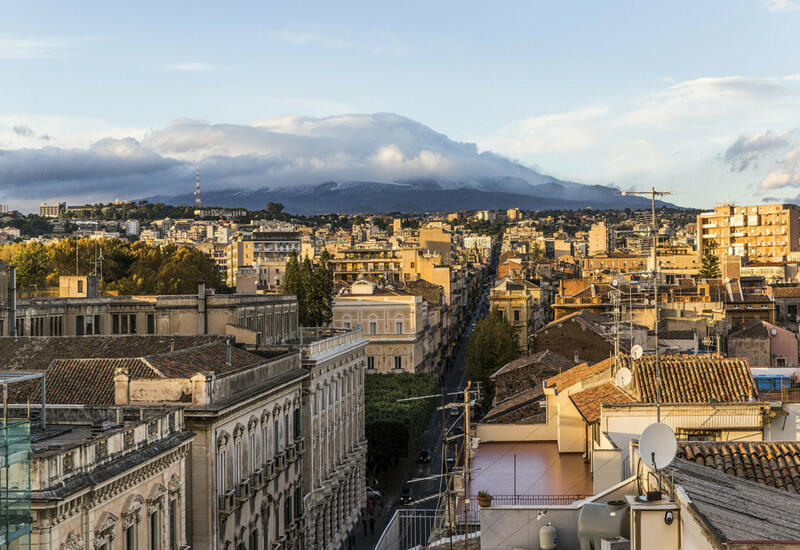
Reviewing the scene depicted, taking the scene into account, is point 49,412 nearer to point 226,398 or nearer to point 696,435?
point 226,398

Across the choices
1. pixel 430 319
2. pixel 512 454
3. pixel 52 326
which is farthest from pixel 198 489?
pixel 430 319

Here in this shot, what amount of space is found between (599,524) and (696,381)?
12651 millimetres

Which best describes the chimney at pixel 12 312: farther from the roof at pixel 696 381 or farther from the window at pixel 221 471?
Answer: the roof at pixel 696 381

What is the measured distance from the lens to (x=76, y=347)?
40938mm

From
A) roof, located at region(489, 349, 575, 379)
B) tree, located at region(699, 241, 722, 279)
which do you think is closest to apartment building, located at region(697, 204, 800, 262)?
tree, located at region(699, 241, 722, 279)

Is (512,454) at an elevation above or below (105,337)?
below

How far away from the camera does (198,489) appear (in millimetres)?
32125

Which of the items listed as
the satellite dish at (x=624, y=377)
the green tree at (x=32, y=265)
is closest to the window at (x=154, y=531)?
the satellite dish at (x=624, y=377)

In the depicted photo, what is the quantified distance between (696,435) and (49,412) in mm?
17200

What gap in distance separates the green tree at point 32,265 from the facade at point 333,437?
60722 millimetres

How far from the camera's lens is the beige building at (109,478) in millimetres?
20891

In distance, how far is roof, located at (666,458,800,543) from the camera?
1255 centimetres

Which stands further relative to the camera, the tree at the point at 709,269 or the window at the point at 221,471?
the tree at the point at 709,269

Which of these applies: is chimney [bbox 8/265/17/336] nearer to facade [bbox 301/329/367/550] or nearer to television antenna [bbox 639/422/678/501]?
facade [bbox 301/329/367/550]
